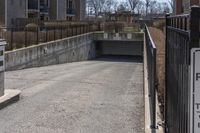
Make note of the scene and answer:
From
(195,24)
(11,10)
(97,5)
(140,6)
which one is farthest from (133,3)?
(195,24)

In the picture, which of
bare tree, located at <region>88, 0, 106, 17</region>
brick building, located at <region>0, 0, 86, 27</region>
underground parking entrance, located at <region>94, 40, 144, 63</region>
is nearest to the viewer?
brick building, located at <region>0, 0, 86, 27</region>

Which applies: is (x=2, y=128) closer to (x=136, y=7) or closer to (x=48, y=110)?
(x=48, y=110)

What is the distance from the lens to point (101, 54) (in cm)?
6919

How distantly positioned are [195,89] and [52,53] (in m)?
32.3

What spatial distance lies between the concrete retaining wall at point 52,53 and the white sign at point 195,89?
795 inches

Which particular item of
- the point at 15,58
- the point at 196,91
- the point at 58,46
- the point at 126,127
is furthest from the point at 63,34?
the point at 196,91

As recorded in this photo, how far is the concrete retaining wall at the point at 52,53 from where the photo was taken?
24797 mm

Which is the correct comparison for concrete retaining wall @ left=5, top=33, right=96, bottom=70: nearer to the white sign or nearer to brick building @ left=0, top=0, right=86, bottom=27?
brick building @ left=0, top=0, right=86, bottom=27

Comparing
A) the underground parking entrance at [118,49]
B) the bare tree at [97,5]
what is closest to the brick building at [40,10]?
the underground parking entrance at [118,49]

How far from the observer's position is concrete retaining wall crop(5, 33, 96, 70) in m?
24.8

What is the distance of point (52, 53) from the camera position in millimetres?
34812

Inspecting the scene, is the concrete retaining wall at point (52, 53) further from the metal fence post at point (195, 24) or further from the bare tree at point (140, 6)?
the bare tree at point (140, 6)

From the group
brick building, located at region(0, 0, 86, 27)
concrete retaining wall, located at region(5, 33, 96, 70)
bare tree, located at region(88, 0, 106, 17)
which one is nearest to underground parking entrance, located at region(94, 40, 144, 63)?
concrete retaining wall, located at region(5, 33, 96, 70)

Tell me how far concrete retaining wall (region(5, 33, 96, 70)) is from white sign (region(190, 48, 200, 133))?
2020 cm
